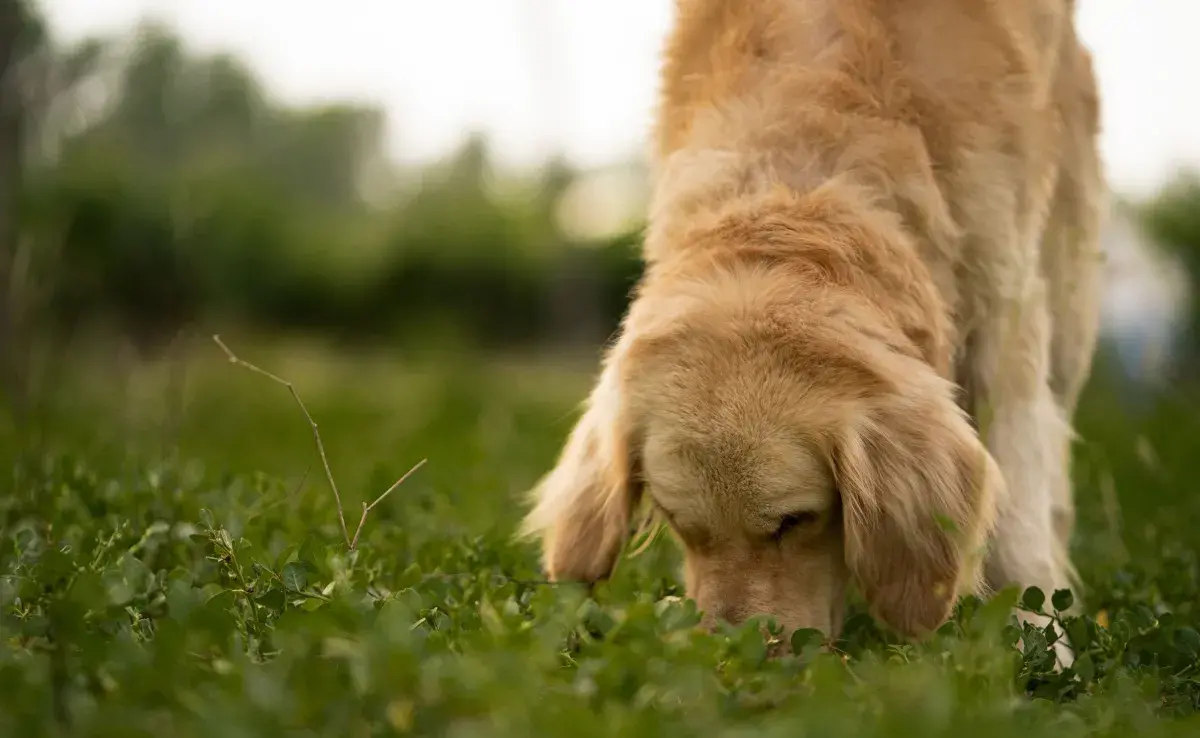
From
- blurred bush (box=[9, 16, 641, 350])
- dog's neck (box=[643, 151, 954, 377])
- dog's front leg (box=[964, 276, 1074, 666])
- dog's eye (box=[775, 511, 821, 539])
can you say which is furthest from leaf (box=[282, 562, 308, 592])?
blurred bush (box=[9, 16, 641, 350])

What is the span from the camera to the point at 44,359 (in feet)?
7.29

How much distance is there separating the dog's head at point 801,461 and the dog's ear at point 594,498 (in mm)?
101

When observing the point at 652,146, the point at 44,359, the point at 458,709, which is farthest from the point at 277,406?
the point at 458,709

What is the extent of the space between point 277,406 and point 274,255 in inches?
96.2

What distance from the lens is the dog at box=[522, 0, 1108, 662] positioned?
2.35m

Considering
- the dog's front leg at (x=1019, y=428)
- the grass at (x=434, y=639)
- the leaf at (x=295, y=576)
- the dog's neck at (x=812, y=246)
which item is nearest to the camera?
the grass at (x=434, y=639)

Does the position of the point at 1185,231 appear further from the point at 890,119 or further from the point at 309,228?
the point at 890,119

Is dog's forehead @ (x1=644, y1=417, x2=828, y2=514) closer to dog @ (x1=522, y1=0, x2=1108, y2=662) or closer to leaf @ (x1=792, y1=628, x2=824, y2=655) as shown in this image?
dog @ (x1=522, y1=0, x2=1108, y2=662)

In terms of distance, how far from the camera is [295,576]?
6.43 feet

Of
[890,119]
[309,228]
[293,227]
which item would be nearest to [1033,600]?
[890,119]

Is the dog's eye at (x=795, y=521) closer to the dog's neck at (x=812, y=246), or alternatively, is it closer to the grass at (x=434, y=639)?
the grass at (x=434, y=639)

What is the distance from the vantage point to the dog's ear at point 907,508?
2346mm

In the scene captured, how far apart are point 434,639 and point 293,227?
308 inches

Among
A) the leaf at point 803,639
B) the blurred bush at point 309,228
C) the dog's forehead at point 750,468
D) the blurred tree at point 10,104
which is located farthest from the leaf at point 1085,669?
the blurred bush at point 309,228
